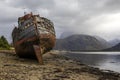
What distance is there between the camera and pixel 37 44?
35844mm

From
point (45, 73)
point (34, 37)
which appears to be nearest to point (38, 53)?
point (34, 37)

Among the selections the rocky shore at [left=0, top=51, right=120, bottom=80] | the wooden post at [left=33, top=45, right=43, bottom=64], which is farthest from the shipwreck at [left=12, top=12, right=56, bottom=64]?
the rocky shore at [left=0, top=51, right=120, bottom=80]

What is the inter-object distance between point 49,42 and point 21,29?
16.6 ft

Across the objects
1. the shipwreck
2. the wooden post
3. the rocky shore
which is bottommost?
the rocky shore

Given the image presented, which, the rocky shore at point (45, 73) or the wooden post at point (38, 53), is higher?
the wooden post at point (38, 53)

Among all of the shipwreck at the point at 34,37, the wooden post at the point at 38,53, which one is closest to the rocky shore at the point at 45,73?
the wooden post at the point at 38,53

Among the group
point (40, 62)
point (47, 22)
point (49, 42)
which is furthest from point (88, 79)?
point (47, 22)

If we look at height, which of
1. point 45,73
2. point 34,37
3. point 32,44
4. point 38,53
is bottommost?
point 45,73

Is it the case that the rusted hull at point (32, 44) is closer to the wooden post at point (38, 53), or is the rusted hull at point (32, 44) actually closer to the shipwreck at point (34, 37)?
the shipwreck at point (34, 37)

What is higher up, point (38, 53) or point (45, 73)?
point (38, 53)

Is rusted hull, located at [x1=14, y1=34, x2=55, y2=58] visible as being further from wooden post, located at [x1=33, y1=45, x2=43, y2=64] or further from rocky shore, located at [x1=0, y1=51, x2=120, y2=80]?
rocky shore, located at [x1=0, y1=51, x2=120, y2=80]

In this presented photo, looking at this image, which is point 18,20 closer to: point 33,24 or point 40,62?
point 33,24

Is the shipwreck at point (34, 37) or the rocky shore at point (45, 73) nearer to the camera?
the rocky shore at point (45, 73)

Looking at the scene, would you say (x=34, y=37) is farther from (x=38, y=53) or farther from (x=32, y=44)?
(x=38, y=53)
